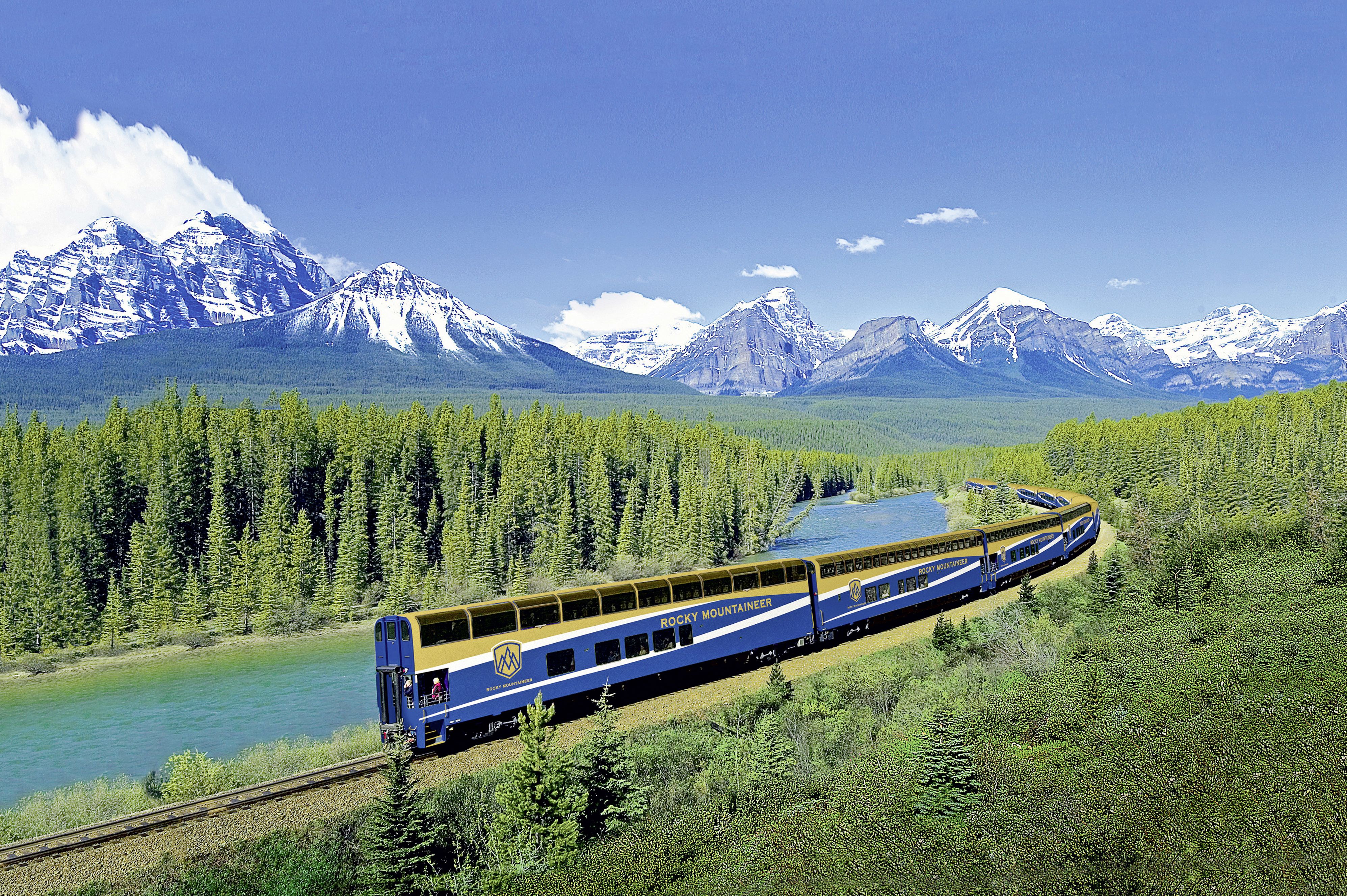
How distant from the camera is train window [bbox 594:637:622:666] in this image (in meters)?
26.0

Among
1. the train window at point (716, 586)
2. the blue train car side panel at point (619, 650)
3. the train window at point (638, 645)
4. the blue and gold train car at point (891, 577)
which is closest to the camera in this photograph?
the blue train car side panel at point (619, 650)

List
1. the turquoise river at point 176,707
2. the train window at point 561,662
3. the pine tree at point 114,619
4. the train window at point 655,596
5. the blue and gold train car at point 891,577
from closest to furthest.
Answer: the train window at point 561,662
the train window at point 655,596
the turquoise river at point 176,707
the blue and gold train car at point 891,577
the pine tree at point 114,619

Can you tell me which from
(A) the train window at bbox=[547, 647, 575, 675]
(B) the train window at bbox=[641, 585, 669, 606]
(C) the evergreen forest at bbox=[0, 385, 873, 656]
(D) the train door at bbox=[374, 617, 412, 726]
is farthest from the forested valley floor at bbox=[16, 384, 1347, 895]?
(C) the evergreen forest at bbox=[0, 385, 873, 656]

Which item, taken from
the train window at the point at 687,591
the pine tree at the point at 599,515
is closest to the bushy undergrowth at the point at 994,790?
the train window at the point at 687,591

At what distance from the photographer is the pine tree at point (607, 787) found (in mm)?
18250

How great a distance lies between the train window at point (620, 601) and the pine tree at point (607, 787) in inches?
247

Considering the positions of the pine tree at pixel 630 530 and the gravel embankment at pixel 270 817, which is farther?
the pine tree at pixel 630 530

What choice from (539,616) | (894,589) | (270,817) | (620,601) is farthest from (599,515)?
(270,817)

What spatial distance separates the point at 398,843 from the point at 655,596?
13.5 meters

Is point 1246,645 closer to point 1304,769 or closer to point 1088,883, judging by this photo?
point 1304,769

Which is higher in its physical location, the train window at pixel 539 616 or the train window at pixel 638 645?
the train window at pixel 539 616

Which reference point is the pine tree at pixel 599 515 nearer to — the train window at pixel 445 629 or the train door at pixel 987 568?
the train door at pixel 987 568

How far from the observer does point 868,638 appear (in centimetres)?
3728

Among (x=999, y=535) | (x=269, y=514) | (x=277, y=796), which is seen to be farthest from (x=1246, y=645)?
(x=269, y=514)
